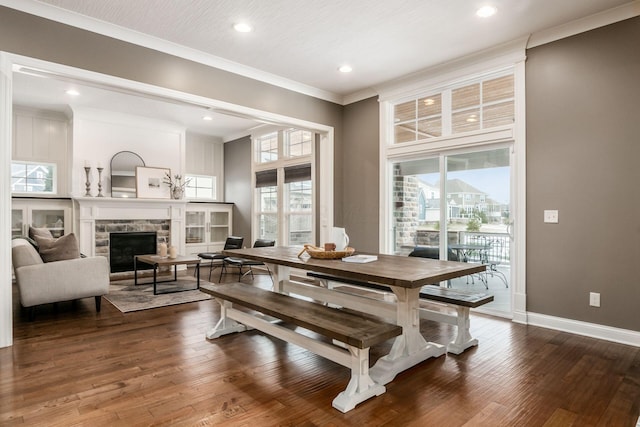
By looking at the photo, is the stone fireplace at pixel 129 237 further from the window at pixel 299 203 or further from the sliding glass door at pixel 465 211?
the sliding glass door at pixel 465 211

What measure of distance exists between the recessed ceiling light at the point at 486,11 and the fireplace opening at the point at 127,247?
6.00m

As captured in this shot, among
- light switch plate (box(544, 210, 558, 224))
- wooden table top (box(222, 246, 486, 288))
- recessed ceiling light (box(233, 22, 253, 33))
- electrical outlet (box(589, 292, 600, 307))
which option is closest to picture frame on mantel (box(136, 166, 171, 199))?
recessed ceiling light (box(233, 22, 253, 33))

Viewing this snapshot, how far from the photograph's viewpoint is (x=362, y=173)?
528 cm

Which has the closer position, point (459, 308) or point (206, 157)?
point (459, 308)

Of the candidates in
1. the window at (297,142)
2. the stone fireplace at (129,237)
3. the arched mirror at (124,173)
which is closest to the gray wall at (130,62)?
the window at (297,142)

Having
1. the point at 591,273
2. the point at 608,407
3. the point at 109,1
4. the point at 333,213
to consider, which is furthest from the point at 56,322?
the point at 591,273

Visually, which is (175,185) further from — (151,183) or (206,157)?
(206,157)

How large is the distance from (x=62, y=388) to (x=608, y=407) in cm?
323

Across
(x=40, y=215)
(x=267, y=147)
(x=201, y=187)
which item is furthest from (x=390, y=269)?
(x=201, y=187)

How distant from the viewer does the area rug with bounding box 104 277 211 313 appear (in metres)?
4.25

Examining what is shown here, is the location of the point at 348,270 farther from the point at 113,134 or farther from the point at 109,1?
the point at 113,134

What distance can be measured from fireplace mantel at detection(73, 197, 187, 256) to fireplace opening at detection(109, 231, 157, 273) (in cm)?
29

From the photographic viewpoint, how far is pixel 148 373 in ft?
8.05

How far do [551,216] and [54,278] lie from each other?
4.96 m
